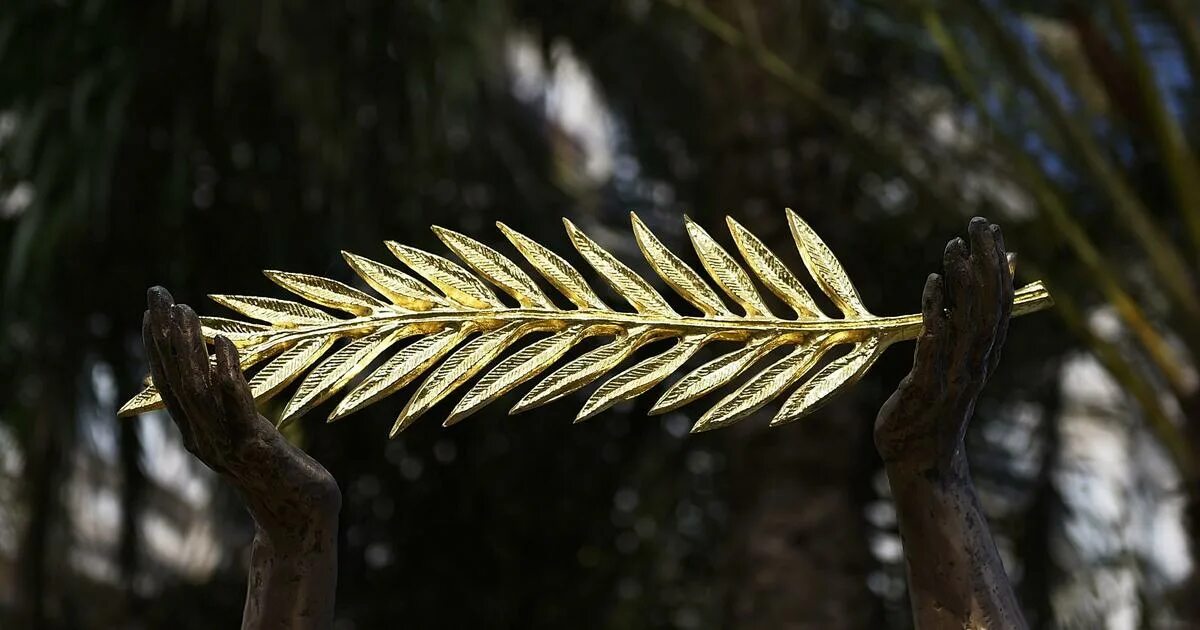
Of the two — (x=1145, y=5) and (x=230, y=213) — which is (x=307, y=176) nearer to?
(x=230, y=213)

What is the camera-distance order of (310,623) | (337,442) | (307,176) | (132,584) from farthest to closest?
(132,584)
(337,442)
(307,176)
(310,623)

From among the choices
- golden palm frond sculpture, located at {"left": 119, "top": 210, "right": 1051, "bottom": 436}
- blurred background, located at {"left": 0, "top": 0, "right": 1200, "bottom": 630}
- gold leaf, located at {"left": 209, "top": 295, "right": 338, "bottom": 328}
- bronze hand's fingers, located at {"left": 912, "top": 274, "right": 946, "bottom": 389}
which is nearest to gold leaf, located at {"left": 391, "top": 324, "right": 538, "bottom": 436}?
golden palm frond sculpture, located at {"left": 119, "top": 210, "right": 1051, "bottom": 436}

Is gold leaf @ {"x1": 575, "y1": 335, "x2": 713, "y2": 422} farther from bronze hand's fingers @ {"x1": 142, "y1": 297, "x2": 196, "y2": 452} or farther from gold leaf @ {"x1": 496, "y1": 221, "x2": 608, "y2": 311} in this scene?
bronze hand's fingers @ {"x1": 142, "y1": 297, "x2": 196, "y2": 452}

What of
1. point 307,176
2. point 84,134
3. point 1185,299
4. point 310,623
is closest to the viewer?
point 310,623

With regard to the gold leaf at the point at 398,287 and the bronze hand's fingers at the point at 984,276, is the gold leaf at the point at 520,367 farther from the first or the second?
the bronze hand's fingers at the point at 984,276

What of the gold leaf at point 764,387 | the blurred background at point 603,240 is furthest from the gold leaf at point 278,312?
the blurred background at point 603,240

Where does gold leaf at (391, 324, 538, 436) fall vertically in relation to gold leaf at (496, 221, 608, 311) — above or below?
below

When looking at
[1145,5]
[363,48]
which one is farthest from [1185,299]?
[363,48]
